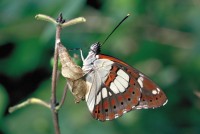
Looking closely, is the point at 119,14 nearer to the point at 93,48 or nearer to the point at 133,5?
the point at 133,5

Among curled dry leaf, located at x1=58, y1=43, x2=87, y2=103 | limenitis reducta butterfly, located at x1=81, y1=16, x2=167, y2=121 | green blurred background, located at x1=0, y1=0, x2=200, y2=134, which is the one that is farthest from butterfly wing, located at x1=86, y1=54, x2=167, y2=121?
green blurred background, located at x1=0, y1=0, x2=200, y2=134

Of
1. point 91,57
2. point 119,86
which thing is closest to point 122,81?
point 119,86

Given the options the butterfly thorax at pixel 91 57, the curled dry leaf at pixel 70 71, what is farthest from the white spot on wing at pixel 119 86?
the curled dry leaf at pixel 70 71

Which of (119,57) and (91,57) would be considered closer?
(91,57)

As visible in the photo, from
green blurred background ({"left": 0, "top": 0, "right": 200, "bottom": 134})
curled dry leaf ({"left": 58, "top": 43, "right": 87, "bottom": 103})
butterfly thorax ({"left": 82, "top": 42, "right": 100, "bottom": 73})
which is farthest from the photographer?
green blurred background ({"left": 0, "top": 0, "right": 200, "bottom": 134})

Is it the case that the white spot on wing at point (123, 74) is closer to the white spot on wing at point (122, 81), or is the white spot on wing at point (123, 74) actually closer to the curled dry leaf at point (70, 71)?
the white spot on wing at point (122, 81)

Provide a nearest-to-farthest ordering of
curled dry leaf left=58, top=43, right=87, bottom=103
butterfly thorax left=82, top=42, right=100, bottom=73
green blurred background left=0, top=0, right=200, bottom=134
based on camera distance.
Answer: curled dry leaf left=58, top=43, right=87, bottom=103, butterfly thorax left=82, top=42, right=100, bottom=73, green blurred background left=0, top=0, right=200, bottom=134

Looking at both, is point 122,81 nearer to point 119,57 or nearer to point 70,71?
point 70,71

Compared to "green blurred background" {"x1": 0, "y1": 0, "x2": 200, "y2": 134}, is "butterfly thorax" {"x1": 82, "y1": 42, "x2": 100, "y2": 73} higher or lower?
higher

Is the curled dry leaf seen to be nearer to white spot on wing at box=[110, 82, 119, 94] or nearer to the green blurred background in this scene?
white spot on wing at box=[110, 82, 119, 94]
